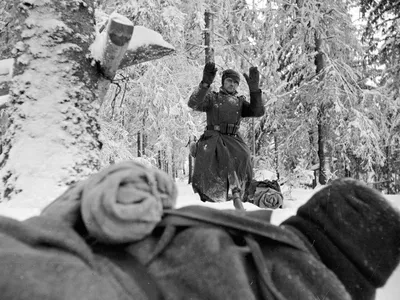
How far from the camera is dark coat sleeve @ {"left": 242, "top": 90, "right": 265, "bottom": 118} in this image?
5203mm

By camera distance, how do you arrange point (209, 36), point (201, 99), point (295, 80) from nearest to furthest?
point (201, 99)
point (209, 36)
point (295, 80)

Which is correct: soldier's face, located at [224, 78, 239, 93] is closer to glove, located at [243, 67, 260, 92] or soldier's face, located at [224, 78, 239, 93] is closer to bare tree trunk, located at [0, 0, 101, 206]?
glove, located at [243, 67, 260, 92]

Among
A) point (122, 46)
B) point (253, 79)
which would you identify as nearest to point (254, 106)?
point (253, 79)

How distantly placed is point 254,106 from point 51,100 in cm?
312

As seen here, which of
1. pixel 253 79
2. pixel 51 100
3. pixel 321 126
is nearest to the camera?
pixel 51 100

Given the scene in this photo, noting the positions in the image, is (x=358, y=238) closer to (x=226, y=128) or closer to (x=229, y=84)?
(x=226, y=128)

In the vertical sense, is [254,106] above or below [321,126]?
above

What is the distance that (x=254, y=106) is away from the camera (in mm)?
5289

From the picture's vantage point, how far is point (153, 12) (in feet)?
25.3

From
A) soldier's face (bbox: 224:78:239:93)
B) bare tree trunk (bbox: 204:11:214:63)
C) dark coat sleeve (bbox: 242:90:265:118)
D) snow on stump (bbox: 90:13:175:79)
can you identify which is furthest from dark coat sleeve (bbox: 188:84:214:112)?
bare tree trunk (bbox: 204:11:214:63)

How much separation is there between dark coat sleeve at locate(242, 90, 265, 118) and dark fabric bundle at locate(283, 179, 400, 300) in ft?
13.7

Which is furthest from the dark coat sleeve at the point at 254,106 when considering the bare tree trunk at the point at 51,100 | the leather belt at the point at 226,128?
the bare tree trunk at the point at 51,100

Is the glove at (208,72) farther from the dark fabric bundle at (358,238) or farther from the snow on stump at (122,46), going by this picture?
the dark fabric bundle at (358,238)

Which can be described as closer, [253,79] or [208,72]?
[208,72]
